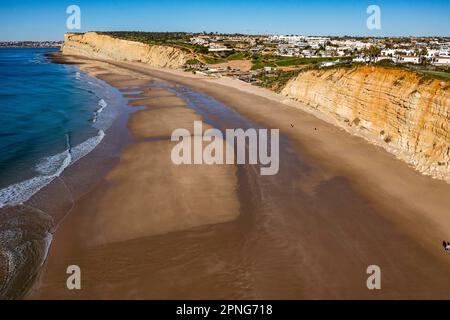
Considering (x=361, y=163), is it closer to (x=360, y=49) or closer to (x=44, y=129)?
(x=44, y=129)

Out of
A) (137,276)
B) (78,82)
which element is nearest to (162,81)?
(78,82)

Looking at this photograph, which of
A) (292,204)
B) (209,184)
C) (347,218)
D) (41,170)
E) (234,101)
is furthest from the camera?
(234,101)

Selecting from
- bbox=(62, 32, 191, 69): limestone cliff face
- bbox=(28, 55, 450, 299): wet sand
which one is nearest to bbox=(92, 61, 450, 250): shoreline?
bbox=(28, 55, 450, 299): wet sand

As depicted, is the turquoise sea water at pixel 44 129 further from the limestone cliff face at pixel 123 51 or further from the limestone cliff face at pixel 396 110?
the limestone cliff face at pixel 123 51

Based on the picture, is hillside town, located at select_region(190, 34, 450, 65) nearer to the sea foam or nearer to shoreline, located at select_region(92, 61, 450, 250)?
shoreline, located at select_region(92, 61, 450, 250)

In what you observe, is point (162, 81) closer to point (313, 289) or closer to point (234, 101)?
point (234, 101)

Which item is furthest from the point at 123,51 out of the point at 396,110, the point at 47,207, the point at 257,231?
the point at 257,231
